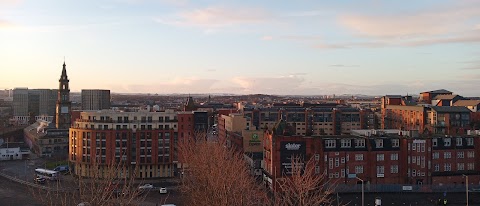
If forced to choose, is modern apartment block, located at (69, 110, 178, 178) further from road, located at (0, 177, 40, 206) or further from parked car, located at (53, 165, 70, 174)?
road, located at (0, 177, 40, 206)

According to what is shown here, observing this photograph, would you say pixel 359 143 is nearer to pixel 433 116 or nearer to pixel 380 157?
pixel 380 157

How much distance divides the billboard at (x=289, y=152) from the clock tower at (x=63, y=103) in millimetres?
76150

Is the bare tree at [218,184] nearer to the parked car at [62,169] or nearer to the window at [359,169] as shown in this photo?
the window at [359,169]

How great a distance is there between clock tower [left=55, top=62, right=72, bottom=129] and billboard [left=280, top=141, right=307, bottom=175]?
250 feet

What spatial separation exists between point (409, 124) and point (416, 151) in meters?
64.5

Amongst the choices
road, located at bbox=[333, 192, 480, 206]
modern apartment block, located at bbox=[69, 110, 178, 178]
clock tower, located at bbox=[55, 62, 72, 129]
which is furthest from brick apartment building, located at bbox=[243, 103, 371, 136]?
road, located at bbox=[333, 192, 480, 206]

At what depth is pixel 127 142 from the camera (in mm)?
88312

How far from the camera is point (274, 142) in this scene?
6725cm

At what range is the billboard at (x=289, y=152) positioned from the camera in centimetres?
6744

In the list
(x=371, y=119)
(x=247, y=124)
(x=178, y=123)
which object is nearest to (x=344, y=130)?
(x=371, y=119)

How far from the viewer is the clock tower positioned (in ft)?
401

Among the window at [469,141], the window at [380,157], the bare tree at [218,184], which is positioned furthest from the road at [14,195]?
the window at [469,141]

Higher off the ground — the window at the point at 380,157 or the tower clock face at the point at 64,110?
the tower clock face at the point at 64,110

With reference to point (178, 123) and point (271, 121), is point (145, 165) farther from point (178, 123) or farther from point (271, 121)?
point (271, 121)
